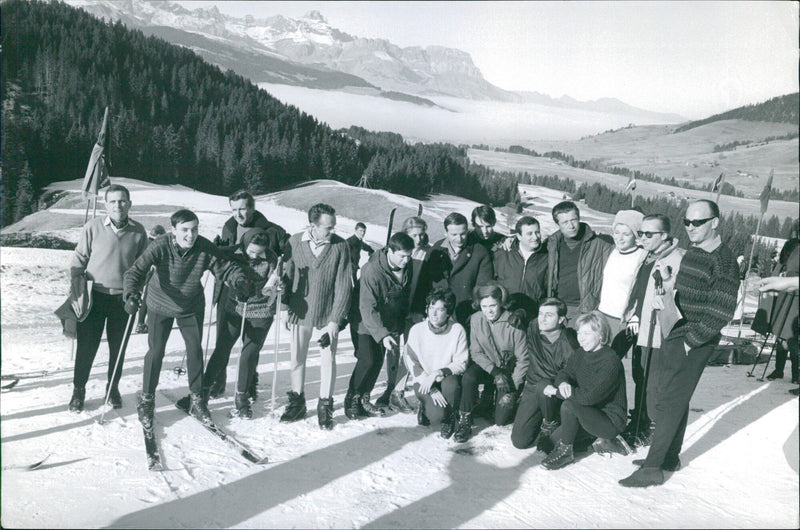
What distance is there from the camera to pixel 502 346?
183 inches

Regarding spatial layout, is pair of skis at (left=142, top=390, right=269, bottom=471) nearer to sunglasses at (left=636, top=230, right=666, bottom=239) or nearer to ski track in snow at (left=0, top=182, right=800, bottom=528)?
ski track in snow at (left=0, top=182, right=800, bottom=528)

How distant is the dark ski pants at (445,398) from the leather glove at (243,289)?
1650mm

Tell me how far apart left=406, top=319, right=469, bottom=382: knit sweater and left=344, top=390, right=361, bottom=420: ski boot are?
0.57 metres

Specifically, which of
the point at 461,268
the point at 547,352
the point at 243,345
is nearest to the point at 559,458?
the point at 547,352

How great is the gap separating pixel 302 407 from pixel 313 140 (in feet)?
38.8

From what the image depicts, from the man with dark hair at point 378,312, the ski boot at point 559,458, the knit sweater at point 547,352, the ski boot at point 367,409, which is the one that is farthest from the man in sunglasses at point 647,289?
the ski boot at point 367,409

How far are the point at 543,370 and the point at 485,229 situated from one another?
1527 mm

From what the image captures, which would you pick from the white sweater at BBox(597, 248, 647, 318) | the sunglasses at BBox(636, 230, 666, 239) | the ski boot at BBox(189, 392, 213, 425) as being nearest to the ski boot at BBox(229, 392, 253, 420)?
the ski boot at BBox(189, 392, 213, 425)

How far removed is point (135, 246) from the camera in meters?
4.52

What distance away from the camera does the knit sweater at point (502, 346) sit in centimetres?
462

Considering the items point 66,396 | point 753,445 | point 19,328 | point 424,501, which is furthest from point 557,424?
point 19,328

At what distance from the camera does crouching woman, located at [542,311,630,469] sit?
156 inches

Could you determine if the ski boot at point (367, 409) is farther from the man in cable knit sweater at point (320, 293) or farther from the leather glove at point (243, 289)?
the leather glove at point (243, 289)

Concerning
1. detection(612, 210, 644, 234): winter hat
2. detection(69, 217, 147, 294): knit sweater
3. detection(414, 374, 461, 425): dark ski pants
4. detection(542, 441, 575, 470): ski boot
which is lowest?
detection(542, 441, 575, 470): ski boot
